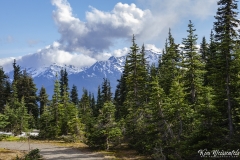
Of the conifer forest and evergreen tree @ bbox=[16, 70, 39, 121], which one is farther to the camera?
evergreen tree @ bbox=[16, 70, 39, 121]

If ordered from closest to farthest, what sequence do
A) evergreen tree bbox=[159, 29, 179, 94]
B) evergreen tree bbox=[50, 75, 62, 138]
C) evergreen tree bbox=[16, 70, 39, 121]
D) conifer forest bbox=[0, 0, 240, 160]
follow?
conifer forest bbox=[0, 0, 240, 160]
evergreen tree bbox=[159, 29, 179, 94]
evergreen tree bbox=[50, 75, 62, 138]
evergreen tree bbox=[16, 70, 39, 121]

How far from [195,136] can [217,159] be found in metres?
2.16

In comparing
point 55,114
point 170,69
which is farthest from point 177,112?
point 55,114

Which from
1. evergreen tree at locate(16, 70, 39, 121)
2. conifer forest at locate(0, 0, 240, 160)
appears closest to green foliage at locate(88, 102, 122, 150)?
conifer forest at locate(0, 0, 240, 160)

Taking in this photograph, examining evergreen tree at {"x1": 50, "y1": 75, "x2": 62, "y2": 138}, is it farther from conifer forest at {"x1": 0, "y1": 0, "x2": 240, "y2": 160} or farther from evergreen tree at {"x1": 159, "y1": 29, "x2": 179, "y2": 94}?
evergreen tree at {"x1": 159, "y1": 29, "x2": 179, "y2": 94}

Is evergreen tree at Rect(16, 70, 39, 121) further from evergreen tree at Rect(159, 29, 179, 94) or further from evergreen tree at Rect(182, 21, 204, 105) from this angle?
evergreen tree at Rect(182, 21, 204, 105)

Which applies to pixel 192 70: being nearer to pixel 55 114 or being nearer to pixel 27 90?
pixel 55 114

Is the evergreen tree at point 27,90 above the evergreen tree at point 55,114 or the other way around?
above

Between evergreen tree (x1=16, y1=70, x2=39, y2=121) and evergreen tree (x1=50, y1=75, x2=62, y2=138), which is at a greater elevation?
evergreen tree (x1=16, y1=70, x2=39, y2=121)

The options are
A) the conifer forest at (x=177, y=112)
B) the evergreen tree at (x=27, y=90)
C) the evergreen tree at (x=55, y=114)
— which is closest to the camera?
the conifer forest at (x=177, y=112)

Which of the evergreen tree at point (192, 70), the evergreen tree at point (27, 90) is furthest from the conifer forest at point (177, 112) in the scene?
the evergreen tree at point (27, 90)

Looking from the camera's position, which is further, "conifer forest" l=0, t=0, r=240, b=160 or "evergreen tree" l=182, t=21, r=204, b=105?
"evergreen tree" l=182, t=21, r=204, b=105

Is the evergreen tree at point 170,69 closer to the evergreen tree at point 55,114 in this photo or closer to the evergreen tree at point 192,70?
the evergreen tree at point 192,70

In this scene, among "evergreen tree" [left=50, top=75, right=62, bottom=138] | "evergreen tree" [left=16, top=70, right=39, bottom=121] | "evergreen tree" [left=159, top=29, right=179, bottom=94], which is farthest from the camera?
"evergreen tree" [left=16, top=70, right=39, bottom=121]
